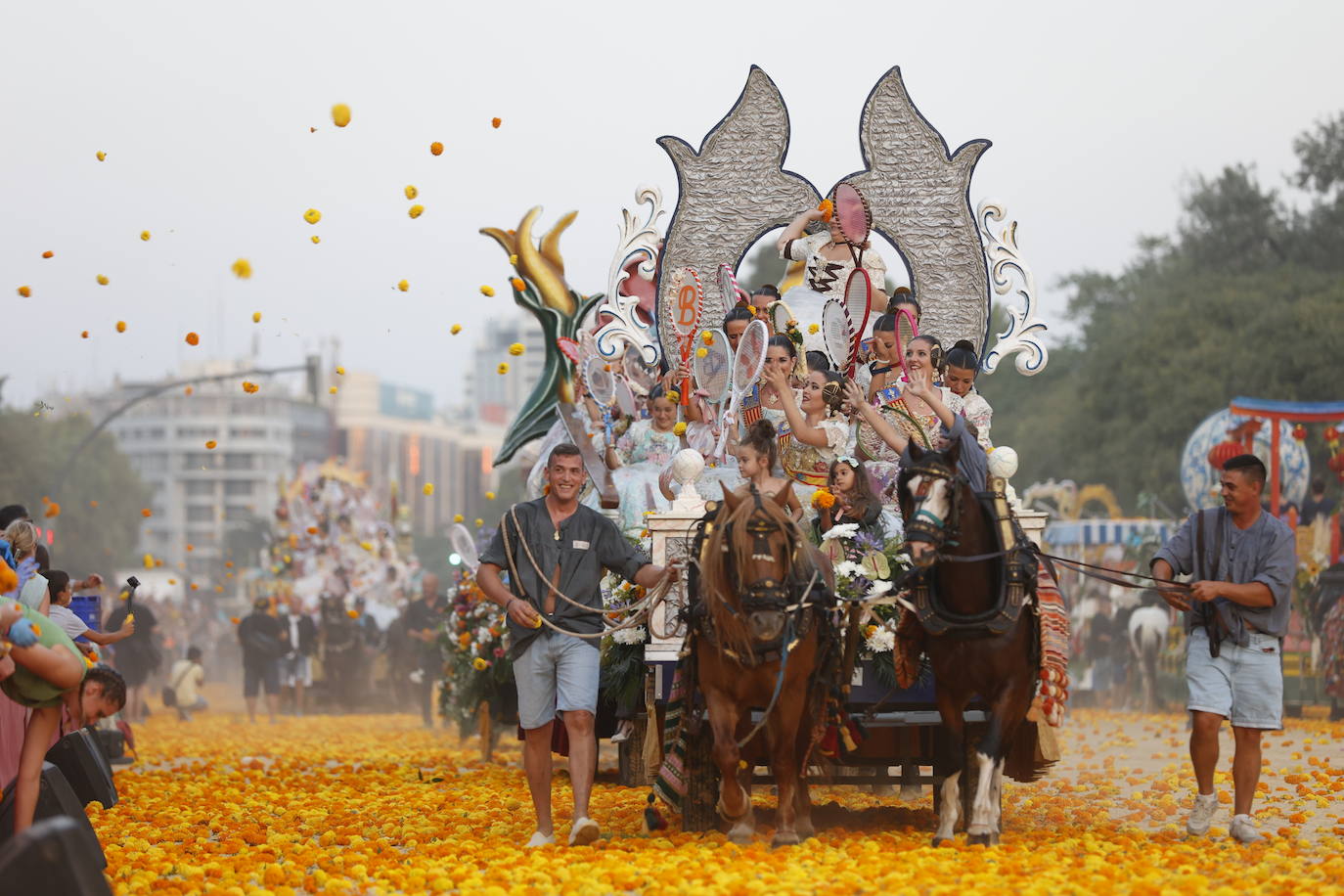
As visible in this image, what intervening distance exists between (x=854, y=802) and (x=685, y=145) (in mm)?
4938

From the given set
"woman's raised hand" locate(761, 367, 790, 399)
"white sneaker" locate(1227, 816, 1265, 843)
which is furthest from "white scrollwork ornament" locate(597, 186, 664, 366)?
"white sneaker" locate(1227, 816, 1265, 843)

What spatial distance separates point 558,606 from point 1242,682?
371 centimetres

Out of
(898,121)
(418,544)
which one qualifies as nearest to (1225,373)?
(898,121)

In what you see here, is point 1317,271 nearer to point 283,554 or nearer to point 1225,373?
point 1225,373

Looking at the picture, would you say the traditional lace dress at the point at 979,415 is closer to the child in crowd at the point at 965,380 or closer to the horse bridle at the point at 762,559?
the child in crowd at the point at 965,380

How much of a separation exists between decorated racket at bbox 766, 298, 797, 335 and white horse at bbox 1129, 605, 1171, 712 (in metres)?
13.6

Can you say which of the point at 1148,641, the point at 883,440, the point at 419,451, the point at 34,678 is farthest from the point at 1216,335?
the point at 419,451

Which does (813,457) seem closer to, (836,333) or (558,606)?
(836,333)

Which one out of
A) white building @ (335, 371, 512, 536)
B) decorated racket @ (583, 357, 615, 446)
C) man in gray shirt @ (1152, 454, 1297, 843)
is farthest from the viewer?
white building @ (335, 371, 512, 536)

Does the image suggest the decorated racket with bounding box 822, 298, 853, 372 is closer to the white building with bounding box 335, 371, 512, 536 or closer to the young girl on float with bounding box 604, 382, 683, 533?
the young girl on float with bounding box 604, 382, 683, 533

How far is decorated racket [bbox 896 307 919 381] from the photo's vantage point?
36.5ft

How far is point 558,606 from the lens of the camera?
9.20m


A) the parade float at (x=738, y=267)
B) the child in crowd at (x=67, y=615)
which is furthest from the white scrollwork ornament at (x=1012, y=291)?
the child in crowd at (x=67, y=615)

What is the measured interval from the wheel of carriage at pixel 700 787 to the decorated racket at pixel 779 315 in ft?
11.2
